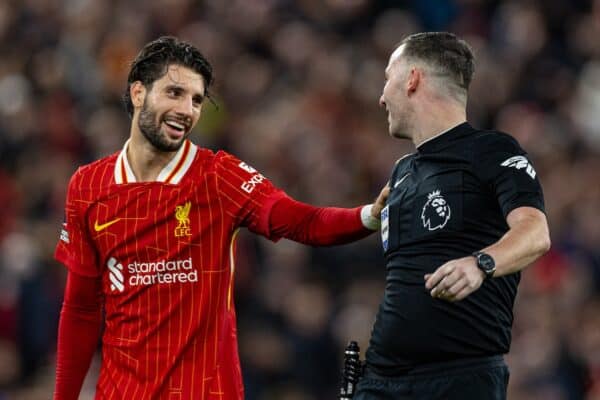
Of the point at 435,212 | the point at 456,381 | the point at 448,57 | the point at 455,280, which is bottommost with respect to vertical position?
the point at 456,381

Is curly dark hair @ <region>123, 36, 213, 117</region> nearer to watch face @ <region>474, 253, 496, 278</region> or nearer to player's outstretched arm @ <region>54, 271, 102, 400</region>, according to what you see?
player's outstretched arm @ <region>54, 271, 102, 400</region>

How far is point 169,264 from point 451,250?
53.8 inches

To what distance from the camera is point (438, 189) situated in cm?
573

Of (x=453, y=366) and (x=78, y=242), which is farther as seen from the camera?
(x=78, y=242)

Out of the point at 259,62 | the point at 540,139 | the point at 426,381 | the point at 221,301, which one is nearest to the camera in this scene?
the point at 426,381

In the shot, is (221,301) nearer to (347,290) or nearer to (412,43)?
(412,43)

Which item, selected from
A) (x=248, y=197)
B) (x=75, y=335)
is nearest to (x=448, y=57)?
(x=248, y=197)

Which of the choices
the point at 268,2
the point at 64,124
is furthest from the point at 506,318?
the point at 268,2

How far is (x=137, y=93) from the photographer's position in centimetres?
657

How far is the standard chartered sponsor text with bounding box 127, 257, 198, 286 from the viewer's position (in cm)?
627

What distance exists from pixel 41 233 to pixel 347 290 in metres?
2.72

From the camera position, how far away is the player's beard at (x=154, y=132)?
6391mm

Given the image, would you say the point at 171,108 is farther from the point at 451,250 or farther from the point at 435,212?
the point at 451,250

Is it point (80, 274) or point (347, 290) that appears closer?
point (80, 274)
